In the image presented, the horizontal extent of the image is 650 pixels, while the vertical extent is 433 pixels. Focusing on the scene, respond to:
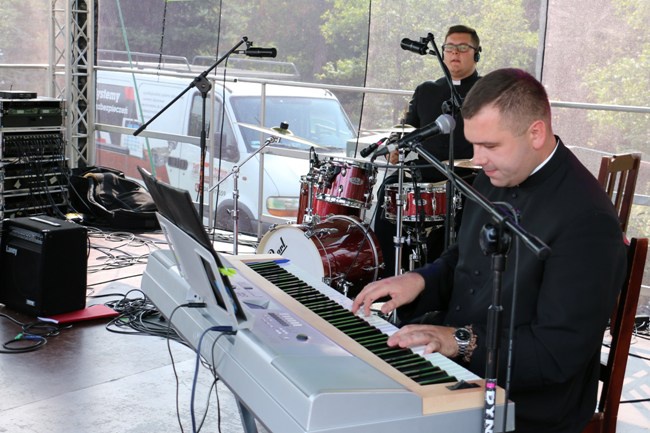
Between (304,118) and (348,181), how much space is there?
2376 millimetres

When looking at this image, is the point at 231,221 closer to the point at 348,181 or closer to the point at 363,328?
the point at 348,181

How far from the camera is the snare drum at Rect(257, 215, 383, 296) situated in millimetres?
4532

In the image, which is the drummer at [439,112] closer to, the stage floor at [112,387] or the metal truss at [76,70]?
the stage floor at [112,387]

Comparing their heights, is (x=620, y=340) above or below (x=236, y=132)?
below

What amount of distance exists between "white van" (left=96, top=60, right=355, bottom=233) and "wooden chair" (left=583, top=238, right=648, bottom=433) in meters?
4.45

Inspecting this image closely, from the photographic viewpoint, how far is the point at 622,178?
2.90m

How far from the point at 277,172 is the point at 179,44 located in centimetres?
180

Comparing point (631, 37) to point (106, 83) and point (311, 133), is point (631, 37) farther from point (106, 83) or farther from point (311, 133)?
point (106, 83)

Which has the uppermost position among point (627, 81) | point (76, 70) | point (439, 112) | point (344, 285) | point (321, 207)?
point (627, 81)

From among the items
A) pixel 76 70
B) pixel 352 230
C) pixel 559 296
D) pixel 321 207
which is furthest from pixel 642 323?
pixel 76 70

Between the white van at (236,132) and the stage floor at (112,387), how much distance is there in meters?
2.27

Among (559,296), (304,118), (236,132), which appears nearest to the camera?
(559,296)

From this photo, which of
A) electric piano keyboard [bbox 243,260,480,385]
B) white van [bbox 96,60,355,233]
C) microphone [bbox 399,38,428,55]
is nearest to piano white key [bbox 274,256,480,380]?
electric piano keyboard [bbox 243,260,480,385]

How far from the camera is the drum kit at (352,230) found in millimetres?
4547
